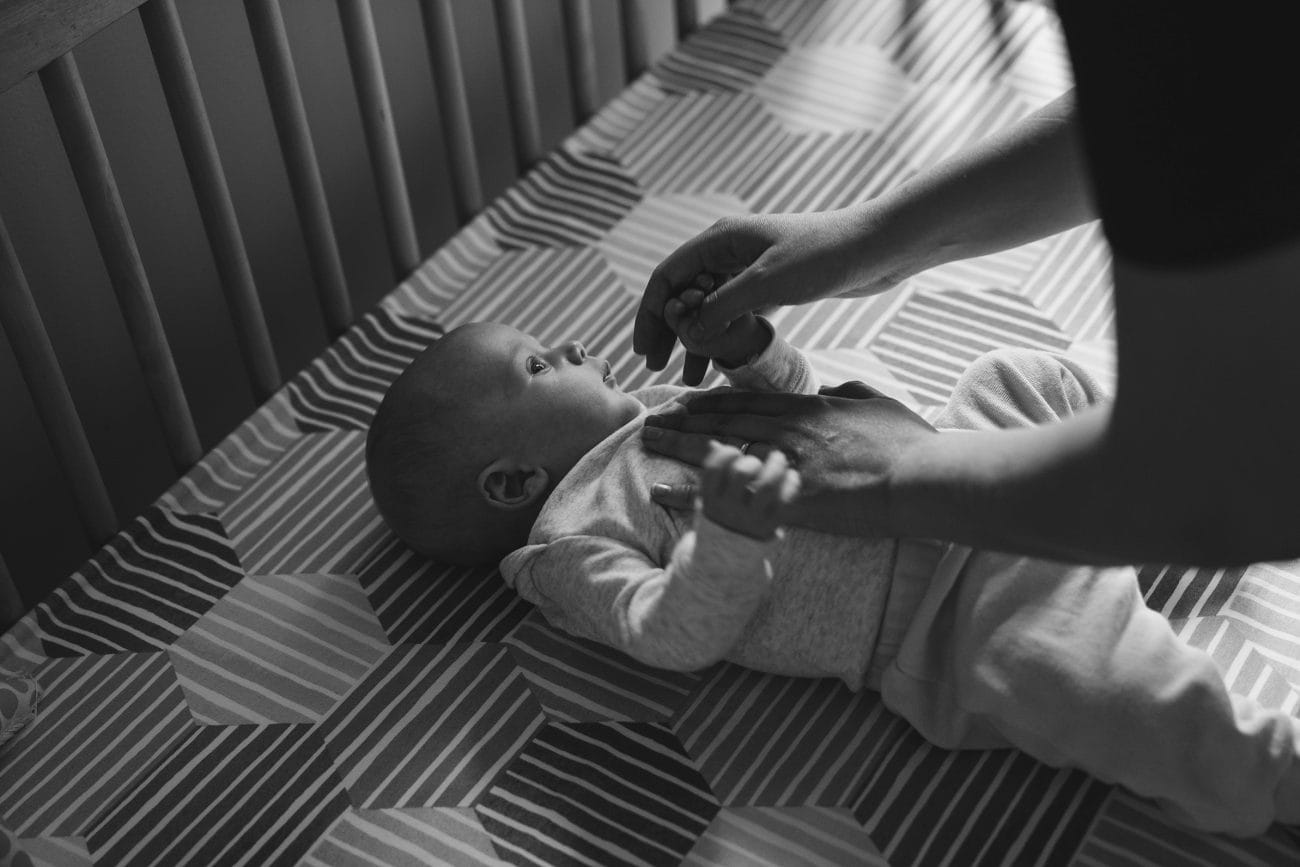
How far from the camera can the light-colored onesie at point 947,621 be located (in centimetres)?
97

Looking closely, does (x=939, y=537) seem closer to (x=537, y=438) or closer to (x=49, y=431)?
(x=537, y=438)

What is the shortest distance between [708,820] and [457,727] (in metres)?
0.23

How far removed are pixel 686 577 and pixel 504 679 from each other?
0.84ft

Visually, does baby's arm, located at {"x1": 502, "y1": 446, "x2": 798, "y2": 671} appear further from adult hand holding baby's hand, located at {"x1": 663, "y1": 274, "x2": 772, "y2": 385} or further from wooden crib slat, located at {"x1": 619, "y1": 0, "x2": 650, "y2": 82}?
wooden crib slat, located at {"x1": 619, "y1": 0, "x2": 650, "y2": 82}

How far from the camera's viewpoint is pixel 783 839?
104cm

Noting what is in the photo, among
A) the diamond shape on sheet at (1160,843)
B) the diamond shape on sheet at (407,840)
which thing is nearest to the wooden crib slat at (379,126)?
the diamond shape on sheet at (407,840)

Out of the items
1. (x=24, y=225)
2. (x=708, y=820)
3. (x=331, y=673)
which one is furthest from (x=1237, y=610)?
(x=24, y=225)

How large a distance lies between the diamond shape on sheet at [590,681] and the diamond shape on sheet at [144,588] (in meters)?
0.31

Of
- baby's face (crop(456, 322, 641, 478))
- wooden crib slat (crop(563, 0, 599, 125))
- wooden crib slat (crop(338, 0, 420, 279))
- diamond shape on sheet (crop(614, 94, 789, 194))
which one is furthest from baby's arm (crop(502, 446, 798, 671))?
wooden crib slat (crop(563, 0, 599, 125))

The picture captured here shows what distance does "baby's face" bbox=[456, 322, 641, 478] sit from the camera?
1.19 metres

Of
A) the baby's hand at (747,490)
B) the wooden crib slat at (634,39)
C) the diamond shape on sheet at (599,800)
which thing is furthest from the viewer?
the wooden crib slat at (634,39)

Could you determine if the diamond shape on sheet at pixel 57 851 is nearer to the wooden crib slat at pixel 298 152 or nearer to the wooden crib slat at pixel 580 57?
the wooden crib slat at pixel 298 152

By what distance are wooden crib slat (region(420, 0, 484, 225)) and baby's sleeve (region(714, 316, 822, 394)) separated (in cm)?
54

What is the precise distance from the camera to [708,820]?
1.06 metres
